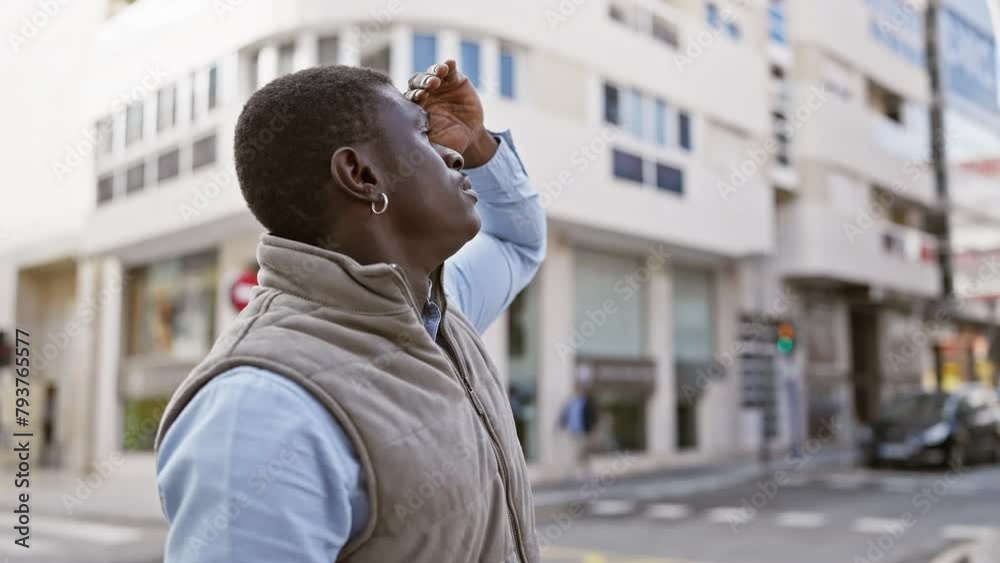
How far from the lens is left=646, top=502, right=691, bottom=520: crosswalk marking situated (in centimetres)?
1065

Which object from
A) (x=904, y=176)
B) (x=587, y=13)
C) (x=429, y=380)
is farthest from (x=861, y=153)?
(x=429, y=380)

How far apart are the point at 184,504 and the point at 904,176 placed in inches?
1078

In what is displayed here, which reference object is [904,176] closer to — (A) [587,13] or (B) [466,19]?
→ (A) [587,13]

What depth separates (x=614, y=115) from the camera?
16.3m

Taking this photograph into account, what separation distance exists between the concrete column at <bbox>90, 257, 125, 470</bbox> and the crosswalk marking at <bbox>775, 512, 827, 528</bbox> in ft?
44.0

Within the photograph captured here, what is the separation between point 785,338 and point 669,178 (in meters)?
3.84

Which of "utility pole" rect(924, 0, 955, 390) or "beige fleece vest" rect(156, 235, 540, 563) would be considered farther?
"utility pole" rect(924, 0, 955, 390)

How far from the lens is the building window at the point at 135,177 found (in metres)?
15.8

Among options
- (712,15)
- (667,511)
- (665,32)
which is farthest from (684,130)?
(667,511)

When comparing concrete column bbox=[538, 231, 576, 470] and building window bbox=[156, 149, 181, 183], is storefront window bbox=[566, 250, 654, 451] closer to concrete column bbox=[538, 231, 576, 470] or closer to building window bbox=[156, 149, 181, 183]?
concrete column bbox=[538, 231, 576, 470]

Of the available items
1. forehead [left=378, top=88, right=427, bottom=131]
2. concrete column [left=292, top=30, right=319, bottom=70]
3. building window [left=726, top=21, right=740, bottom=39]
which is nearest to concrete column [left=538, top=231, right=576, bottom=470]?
concrete column [left=292, top=30, right=319, bottom=70]

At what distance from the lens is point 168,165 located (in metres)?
15.2

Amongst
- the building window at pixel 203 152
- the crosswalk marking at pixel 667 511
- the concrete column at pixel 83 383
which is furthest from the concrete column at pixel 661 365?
the concrete column at pixel 83 383

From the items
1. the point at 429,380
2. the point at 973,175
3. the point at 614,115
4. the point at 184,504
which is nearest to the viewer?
the point at 184,504
